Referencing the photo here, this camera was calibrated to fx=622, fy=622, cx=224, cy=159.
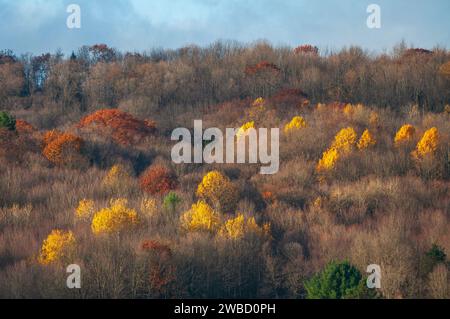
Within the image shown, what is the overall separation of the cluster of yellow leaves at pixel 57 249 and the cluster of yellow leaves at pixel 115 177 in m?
7.03

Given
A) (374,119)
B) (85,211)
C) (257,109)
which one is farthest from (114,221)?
(257,109)

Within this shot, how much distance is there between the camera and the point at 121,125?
27.9 metres

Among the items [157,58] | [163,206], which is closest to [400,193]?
[163,206]

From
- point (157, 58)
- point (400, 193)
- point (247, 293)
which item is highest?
point (157, 58)

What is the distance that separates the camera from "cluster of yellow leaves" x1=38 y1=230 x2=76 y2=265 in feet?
38.0

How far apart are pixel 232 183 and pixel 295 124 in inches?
373

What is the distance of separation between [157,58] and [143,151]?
901 inches

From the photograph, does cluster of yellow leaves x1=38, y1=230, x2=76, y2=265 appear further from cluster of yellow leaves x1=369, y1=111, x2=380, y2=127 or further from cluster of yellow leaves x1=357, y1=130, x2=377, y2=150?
cluster of yellow leaves x1=369, y1=111, x2=380, y2=127

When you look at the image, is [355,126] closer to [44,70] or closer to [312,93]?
[312,93]

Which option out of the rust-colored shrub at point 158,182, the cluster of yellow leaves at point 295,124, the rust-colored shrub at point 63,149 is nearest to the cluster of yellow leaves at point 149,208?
the rust-colored shrub at point 158,182

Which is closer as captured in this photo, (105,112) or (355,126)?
(355,126)

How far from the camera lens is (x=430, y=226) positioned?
15.6 metres

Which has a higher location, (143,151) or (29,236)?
(143,151)

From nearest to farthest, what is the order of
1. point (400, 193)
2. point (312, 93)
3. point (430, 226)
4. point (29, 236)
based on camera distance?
point (29, 236) < point (430, 226) < point (400, 193) < point (312, 93)
